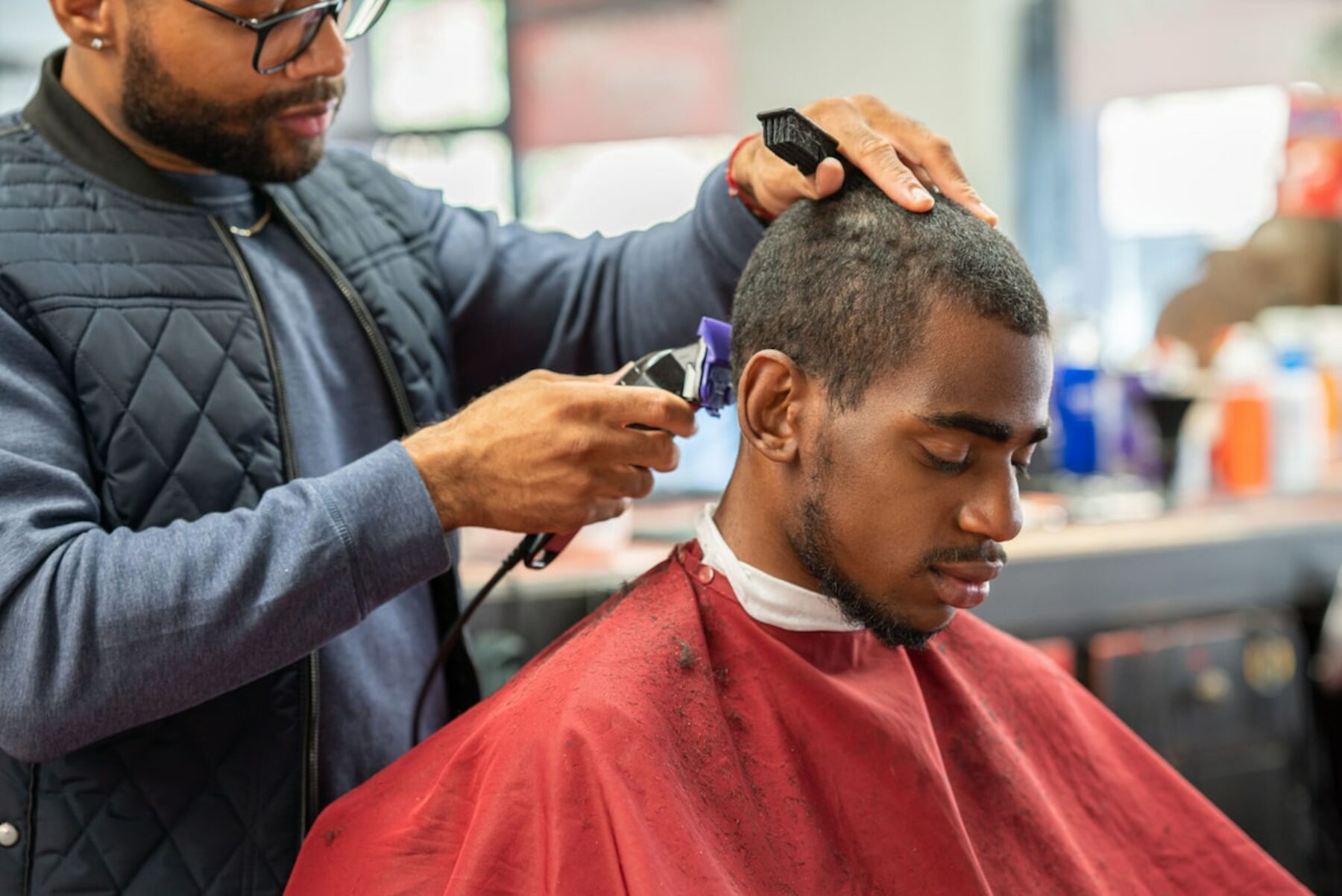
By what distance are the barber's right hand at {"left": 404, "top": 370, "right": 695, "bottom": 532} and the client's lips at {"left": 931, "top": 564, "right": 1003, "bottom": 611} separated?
0.29 m

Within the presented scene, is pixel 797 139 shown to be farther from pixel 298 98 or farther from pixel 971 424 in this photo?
pixel 298 98

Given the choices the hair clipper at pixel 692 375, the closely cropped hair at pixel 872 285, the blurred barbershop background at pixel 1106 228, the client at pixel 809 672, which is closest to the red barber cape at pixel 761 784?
the client at pixel 809 672

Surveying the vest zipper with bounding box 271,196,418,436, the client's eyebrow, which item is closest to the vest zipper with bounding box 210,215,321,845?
the vest zipper with bounding box 271,196,418,436

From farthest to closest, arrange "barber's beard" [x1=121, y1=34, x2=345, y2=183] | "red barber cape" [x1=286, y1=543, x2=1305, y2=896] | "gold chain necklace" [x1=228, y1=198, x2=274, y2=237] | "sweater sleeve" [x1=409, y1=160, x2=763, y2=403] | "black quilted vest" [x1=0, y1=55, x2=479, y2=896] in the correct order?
1. "sweater sleeve" [x1=409, y1=160, x2=763, y2=403]
2. "gold chain necklace" [x1=228, y1=198, x2=274, y2=237]
3. "barber's beard" [x1=121, y1=34, x2=345, y2=183]
4. "black quilted vest" [x1=0, y1=55, x2=479, y2=896]
5. "red barber cape" [x1=286, y1=543, x2=1305, y2=896]

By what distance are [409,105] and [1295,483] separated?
3.84 metres

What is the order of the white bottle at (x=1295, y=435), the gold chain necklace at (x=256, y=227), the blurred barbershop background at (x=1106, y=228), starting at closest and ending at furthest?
1. the gold chain necklace at (x=256, y=227)
2. the blurred barbershop background at (x=1106, y=228)
3. the white bottle at (x=1295, y=435)

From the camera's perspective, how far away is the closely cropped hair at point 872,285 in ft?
4.36

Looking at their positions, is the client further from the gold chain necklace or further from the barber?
the gold chain necklace

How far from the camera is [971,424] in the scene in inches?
51.1

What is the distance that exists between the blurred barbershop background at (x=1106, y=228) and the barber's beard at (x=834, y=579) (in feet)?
4.25

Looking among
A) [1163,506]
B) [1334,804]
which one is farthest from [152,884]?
[1334,804]

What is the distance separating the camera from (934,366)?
131cm

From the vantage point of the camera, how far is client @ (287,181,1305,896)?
49.6 inches

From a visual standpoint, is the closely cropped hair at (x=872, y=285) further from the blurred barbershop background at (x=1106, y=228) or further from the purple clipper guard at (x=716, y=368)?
the blurred barbershop background at (x=1106, y=228)
